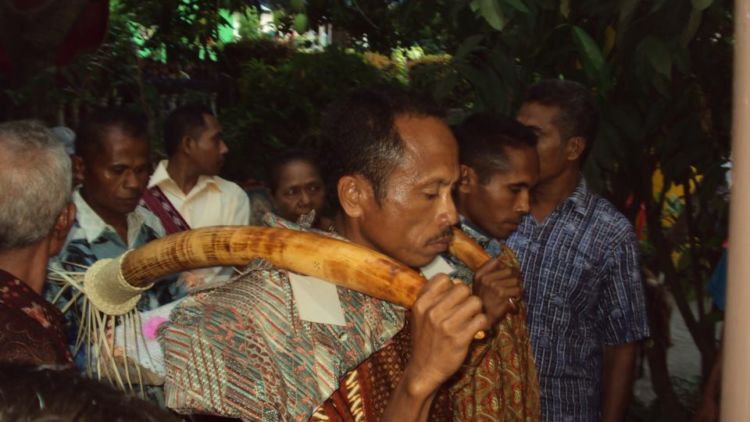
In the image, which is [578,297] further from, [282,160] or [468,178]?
[282,160]

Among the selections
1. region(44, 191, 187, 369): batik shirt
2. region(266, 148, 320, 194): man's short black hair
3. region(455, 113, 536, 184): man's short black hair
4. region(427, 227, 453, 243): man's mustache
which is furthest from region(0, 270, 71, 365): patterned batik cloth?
region(266, 148, 320, 194): man's short black hair

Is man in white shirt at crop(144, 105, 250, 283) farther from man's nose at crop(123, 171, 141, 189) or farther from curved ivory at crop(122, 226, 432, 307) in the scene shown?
curved ivory at crop(122, 226, 432, 307)

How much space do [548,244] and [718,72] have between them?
1.93 metres

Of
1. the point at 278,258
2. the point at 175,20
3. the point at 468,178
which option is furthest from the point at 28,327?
the point at 175,20

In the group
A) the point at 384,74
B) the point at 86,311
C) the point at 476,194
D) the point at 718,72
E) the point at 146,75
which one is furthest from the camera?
the point at 384,74

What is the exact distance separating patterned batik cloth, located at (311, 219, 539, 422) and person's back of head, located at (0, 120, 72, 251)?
83 cm

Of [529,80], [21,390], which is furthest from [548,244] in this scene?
[21,390]

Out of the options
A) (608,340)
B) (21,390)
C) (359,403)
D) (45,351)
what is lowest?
(608,340)

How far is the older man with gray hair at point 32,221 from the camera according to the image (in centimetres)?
217

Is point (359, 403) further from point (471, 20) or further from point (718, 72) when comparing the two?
point (718, 72)

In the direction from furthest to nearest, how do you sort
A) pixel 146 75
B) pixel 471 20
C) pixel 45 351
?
1. pixel 146 75
2. pixel 471 20
3. pixel 45 351

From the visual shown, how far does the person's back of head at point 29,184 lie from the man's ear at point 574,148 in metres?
1.82

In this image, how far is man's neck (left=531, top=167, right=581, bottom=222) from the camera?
354 cm

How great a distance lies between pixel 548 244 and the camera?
3432mm
